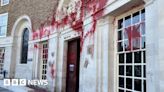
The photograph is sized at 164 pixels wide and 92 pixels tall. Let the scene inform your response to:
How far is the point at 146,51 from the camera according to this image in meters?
5.30

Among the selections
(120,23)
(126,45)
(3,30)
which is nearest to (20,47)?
(3,30)

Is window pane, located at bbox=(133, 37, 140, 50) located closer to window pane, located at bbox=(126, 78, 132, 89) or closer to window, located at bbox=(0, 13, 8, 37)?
window pane, located at bbox=(126, 78, 132, 89)

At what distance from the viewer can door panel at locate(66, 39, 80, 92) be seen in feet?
34.0

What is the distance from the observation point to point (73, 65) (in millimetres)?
10719

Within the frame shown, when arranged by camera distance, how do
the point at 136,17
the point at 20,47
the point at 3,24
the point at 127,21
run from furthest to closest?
the point at 3,24
the point at 20,47
the point at 127,21
the point at 136,17

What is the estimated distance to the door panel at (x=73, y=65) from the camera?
1035 cm

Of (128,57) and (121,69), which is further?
(121,69)

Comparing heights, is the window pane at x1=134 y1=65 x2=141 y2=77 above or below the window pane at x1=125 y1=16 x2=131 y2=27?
below

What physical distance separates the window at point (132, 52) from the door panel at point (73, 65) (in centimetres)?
368

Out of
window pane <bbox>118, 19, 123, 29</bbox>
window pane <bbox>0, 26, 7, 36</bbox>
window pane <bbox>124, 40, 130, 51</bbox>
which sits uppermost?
window pane <bbox>0, 26, 7, 36</bbox>

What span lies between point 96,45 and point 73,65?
10.4ft

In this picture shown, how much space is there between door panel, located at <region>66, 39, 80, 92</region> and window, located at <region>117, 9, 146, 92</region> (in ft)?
12.1

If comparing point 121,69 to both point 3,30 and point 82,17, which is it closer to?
point 82,17

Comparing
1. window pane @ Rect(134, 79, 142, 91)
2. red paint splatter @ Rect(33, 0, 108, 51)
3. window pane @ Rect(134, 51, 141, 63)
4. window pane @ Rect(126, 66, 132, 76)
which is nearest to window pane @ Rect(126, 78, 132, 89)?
window pane @ Rect(126, 66, 132, 76)
